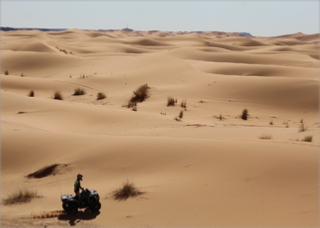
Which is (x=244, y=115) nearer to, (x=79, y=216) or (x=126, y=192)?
(x=126, y=192)

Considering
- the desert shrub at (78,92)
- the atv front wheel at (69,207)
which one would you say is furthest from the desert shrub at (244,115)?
the atv front wheel at (69,207)

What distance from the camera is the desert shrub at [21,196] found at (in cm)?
719

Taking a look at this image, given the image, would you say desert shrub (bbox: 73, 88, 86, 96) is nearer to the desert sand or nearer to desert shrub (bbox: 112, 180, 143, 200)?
the desert sand

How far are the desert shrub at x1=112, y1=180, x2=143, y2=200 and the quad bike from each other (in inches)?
19.2

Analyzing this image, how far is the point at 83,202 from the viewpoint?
21.9 feet

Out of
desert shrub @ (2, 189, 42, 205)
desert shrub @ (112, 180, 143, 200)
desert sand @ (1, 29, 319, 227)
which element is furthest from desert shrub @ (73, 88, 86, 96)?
desert shrub @ (112, 180, 143, 200)

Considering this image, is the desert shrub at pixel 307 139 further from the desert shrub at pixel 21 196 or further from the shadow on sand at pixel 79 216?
the desert shrub at pixel 21 196

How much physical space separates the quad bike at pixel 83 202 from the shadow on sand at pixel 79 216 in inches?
2.8

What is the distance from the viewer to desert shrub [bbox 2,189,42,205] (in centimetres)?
719

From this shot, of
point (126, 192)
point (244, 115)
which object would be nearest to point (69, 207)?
point (126, 192)

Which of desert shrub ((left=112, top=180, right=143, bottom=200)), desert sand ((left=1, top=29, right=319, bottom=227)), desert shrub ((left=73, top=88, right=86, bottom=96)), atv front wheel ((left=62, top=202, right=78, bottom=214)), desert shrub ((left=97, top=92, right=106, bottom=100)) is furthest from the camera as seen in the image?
desert shrub ((left=73, top=88, right=86, bottom=96))

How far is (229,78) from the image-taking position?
19984mm

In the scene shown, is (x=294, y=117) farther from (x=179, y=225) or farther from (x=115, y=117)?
(x=179, y=225)

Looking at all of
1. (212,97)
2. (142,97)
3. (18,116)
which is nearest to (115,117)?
(18,116)
